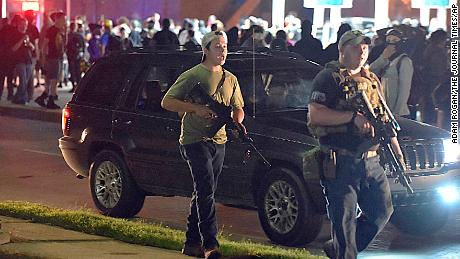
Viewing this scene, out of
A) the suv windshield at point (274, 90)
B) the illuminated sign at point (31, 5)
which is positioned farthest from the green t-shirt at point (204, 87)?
the illuminated sign at point (31, 5)

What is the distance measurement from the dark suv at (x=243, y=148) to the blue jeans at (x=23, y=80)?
1205 cm

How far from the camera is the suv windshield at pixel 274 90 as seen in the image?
35.3 ft

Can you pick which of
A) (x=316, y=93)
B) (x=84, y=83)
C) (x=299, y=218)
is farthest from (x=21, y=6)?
(x=316, y=93)

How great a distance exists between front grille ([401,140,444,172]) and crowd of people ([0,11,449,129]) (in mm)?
2372

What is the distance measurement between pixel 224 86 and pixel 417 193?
2216 millimetres

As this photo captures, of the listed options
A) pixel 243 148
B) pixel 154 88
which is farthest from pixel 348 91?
pixel 154 88

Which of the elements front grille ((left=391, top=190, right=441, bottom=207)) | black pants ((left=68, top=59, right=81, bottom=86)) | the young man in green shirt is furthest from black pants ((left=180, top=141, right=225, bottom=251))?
black pants ((left=68, top=59, right=81, bottom=86))

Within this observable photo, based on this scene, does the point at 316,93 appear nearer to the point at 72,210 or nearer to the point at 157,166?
the point at 157,166

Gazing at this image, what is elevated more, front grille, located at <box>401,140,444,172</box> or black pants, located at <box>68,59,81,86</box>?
front grille, located at <box>401,140,444,172</box>

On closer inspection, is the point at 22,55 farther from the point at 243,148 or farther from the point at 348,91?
the point at 348,91

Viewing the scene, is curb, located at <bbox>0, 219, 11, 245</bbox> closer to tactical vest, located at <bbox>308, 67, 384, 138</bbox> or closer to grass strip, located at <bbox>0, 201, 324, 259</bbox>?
grass strip, located at <bbox>0, 201, 324, 259</bbox>

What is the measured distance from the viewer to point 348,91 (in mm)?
7586

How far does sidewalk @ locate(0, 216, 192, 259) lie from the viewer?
912cm

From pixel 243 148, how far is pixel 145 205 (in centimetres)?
238
